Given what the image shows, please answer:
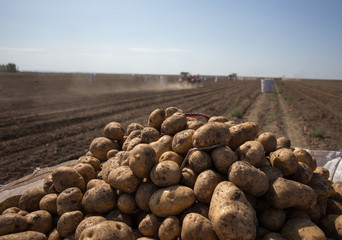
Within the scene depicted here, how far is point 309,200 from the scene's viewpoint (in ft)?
A: 8.01

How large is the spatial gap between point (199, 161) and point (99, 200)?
4.12 feet

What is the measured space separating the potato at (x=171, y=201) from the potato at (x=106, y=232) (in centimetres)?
37

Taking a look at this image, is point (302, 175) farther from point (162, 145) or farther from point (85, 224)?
point (85, 224)

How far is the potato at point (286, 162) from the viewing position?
2674mm

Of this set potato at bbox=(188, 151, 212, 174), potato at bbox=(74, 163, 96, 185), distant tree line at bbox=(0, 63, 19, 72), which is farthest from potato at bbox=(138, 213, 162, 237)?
distant tree line at bbox=(0, 63, 19, 72)

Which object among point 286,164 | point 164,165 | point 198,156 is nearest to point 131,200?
Answer: point 164,165

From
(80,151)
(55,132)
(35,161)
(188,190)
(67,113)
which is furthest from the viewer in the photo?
(67,113)

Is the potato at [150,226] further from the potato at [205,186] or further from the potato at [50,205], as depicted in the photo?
the potato at [50,205]

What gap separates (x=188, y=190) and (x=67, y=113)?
12384 mm

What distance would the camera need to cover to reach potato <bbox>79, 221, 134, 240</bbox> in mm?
1949

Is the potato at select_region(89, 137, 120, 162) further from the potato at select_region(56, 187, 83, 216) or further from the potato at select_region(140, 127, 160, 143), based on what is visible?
the potato at select_region(56, 187, 83, 216)

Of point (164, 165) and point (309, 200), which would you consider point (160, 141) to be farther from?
point (309, 200)

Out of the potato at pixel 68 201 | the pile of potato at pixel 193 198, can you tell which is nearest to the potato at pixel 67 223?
the pile of potato at pixel 193 198

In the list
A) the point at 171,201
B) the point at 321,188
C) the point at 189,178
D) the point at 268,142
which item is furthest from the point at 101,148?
the point at 321,188
